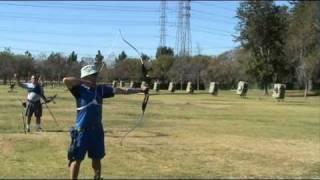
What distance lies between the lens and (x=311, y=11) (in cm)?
9056

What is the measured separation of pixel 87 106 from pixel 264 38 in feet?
310

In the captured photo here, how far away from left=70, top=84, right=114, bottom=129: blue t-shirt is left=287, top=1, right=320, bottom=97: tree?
3101 inches

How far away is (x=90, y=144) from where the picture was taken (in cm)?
1084

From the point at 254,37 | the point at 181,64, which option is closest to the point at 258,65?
the point at 254,37

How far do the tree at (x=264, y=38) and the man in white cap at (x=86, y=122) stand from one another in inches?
3666

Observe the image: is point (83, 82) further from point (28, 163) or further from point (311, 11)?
point (311, 11)

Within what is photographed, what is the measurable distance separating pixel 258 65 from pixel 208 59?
157ft

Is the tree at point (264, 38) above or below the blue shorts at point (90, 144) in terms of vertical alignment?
above

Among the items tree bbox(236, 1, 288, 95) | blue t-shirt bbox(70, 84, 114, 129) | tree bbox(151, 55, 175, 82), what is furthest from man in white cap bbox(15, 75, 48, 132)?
tree bbox(151, 55, 175, 82)

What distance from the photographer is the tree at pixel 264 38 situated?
103562 millimetres

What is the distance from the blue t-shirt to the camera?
10805 mm

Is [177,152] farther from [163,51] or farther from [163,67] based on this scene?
[163,51]

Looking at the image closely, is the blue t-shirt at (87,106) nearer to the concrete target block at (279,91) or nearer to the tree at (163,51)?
the concrete target block at (279,91)

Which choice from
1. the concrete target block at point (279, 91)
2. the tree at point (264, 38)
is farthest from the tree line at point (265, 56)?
the concrete target block at point (279, 91)
